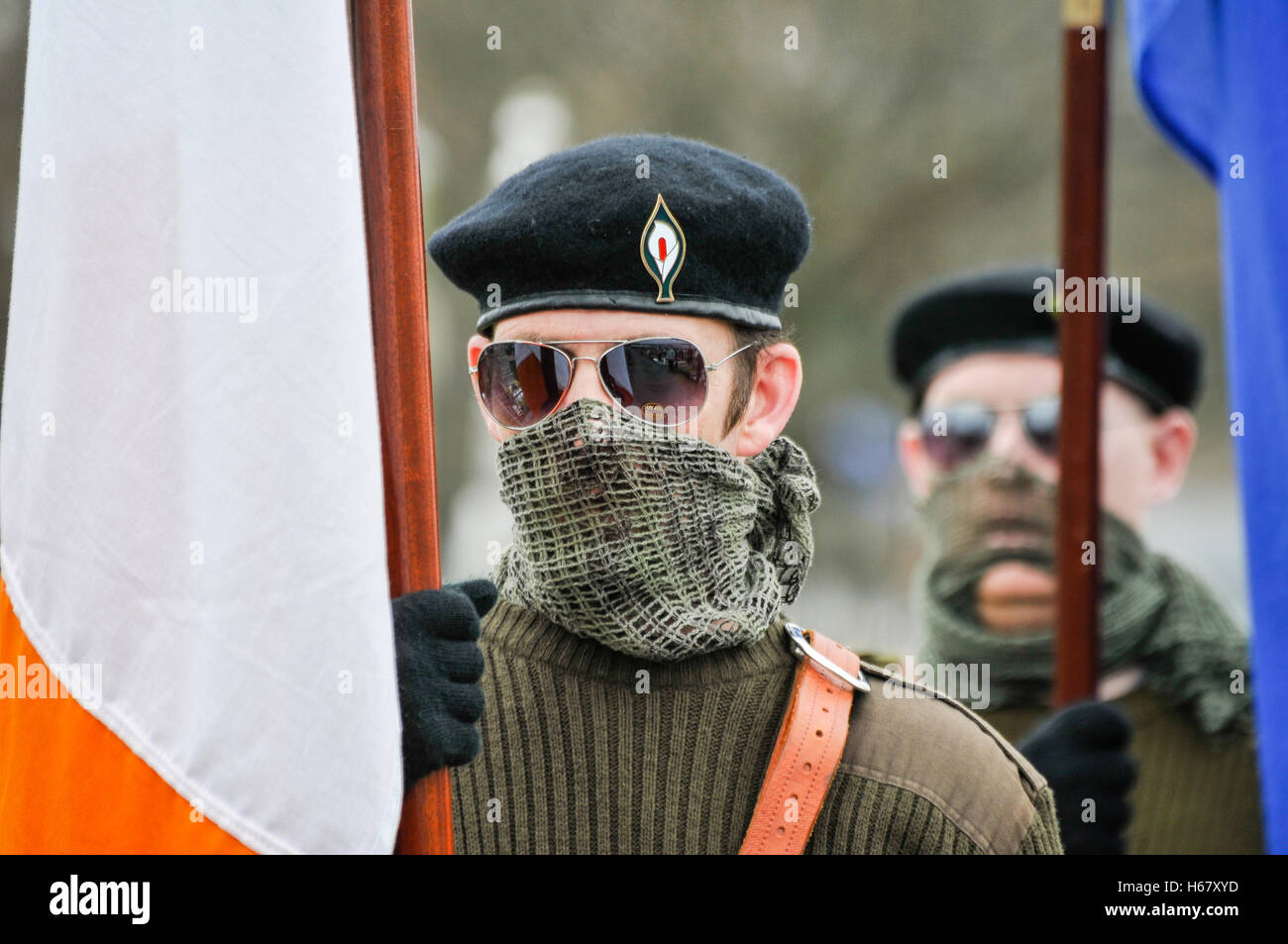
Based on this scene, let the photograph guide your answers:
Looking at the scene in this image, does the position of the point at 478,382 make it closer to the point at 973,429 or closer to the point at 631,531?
the point at 631,531

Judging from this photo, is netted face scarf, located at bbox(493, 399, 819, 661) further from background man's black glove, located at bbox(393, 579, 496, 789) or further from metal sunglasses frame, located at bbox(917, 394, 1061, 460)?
metal sunglasses frame, located at bbox(917, 394, 1061, 460)

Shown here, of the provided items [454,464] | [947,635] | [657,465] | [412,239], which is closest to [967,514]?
[947,635]

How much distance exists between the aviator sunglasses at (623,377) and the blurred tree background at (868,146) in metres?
9.28

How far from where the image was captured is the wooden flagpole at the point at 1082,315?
347cm

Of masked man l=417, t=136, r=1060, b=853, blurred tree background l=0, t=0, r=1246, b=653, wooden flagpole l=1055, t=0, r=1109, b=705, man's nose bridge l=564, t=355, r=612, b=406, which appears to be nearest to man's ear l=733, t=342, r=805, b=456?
masked man l=417, t=136, r=1060, b=853

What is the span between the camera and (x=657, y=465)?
2.18 meters

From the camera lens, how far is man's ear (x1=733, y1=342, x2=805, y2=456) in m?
2.32

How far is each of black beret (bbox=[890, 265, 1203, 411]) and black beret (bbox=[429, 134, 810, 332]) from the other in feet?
7.78

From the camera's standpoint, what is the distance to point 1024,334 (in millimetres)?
4551

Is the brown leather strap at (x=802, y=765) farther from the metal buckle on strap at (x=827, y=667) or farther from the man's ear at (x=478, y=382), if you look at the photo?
the man's ear at (x=478, y=382)

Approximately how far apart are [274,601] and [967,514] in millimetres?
3049

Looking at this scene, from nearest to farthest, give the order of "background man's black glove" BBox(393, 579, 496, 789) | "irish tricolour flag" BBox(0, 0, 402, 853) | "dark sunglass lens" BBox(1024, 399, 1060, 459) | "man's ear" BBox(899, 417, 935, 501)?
"irish tricolour flag" BBox(0, 0, 402, 853) → "background man's black glove" BBox(393, 579, 496, 789) → "dark sunglass lens" BBox(1024, 399, 1060, 459) → "man's ear" BBox(899, 417, 935, 501)

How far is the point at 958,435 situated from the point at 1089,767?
1297 mm

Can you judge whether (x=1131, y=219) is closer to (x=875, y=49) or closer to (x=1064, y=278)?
(x=875, y=49)
